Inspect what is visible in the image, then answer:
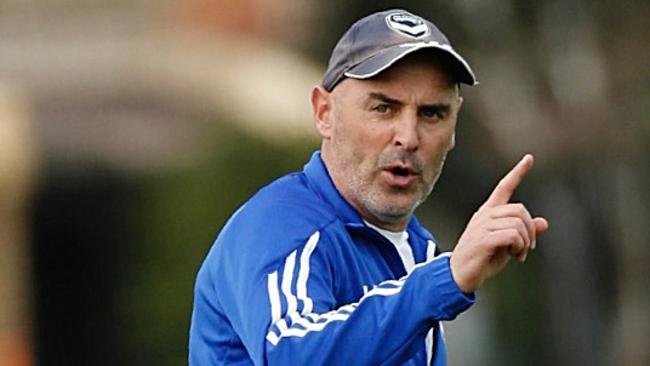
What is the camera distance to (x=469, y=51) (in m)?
17.4

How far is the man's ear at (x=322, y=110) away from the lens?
614 cm

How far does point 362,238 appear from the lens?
5.98 metres

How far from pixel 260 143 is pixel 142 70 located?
4871mm

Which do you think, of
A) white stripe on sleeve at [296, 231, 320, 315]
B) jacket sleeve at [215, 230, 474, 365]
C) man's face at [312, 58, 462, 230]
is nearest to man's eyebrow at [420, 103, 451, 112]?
man's face at [312, 58, 462, 230]

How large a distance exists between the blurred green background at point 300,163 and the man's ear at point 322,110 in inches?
342

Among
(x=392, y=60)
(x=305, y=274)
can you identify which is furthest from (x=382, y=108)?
(x=305, y=274)

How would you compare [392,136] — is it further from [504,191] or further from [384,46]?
[504,191]

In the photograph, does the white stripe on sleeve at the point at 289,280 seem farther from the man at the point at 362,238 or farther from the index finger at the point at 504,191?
the index finger at the point at 504,191

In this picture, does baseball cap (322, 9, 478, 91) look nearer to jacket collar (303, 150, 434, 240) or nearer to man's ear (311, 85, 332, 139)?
man's ear (311, 85, 332, 139)

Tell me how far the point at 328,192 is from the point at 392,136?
268 millimetres

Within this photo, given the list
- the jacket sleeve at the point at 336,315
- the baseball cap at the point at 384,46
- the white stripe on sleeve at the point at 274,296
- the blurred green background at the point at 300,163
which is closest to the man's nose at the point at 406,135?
the baseball cap at the point at 384,46

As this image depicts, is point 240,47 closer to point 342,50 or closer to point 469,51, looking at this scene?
point 469,51

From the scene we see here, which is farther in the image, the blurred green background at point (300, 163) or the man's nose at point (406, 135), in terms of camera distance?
the blurred green background at point (300, 163)

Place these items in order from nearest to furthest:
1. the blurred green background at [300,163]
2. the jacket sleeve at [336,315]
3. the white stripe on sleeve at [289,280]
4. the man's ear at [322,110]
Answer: the jacket sleeve at [336,315] < the white stripe on sleeve at [289,280] < the man's ear at [322,110] < the blurred green background at [300,163]
